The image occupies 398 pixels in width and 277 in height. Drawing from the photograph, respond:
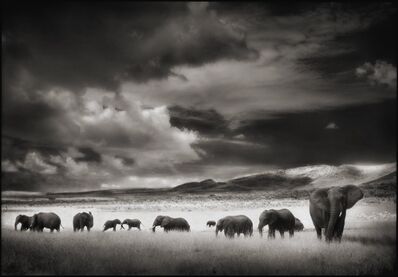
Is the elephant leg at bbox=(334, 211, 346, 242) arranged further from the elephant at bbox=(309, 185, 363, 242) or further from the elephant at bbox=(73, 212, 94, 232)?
the elephant at bbox=(73, 212, 94, 232)

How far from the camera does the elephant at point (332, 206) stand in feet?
53.7

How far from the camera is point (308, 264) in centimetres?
1101

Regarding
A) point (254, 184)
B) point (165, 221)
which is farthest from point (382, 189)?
point (254, 184)

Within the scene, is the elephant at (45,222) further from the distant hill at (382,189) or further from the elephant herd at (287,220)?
the distant hill at (382,189)

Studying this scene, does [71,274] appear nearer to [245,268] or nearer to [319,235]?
[245,268]

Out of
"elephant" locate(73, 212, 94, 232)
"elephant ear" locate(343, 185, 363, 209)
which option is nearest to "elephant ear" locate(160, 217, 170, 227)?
"elephant" locate(73, 212, 94, 232)

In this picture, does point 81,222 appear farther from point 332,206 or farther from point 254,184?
point 254,184

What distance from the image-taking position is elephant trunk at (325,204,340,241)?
52.6 ft

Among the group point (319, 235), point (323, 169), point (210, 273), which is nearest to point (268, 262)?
point (210, 273)

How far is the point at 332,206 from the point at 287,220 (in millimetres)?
4007

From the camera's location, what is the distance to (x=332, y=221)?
16.3m

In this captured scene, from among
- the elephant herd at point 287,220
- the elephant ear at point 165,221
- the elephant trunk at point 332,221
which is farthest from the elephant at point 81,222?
the elephant trunk at point 332,221

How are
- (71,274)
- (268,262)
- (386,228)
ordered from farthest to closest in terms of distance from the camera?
(386,228)
(268,262)
(71,274)

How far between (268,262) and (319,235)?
7911 millimetres
